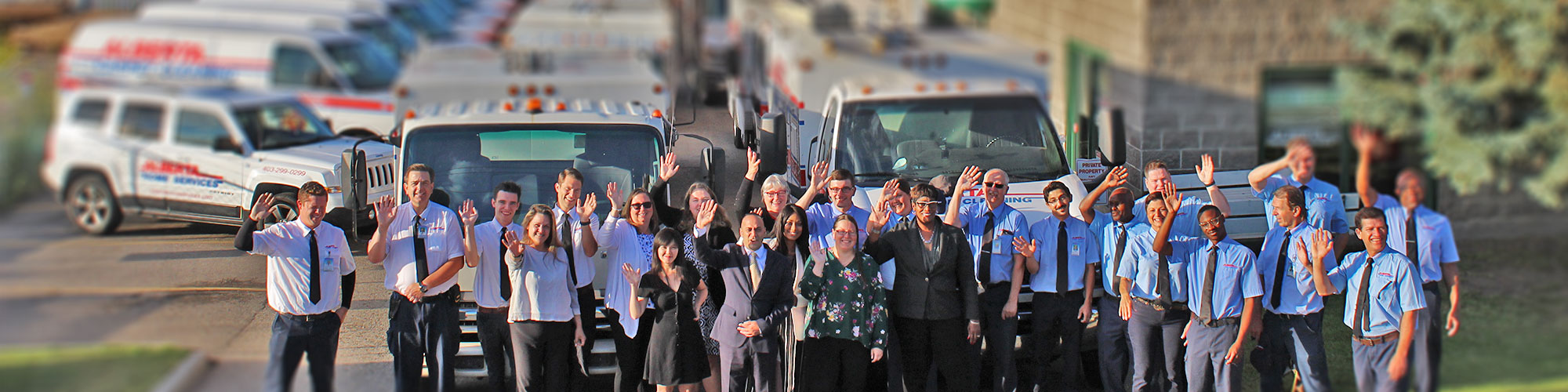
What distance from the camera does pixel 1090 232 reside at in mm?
6902

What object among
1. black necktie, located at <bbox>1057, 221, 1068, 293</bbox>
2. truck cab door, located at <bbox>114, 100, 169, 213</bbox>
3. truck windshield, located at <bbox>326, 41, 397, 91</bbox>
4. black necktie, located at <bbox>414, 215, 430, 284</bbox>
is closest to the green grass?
truck cab door, located at <bbox>114, 100, 169, 213</bbox>

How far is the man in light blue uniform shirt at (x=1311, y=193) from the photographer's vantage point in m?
7.16

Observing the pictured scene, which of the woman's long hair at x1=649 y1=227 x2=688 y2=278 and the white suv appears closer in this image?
the woman's long hair at x1=649 y1=227 x2=688 y2=278

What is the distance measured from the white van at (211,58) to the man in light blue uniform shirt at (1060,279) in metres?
9.83

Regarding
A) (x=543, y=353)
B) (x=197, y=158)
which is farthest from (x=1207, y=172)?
(x=197, y=158)

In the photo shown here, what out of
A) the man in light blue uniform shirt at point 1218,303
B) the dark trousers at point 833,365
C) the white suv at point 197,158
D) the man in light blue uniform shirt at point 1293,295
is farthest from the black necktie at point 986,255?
the white suv at point 197,158

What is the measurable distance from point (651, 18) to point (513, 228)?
13081 mm

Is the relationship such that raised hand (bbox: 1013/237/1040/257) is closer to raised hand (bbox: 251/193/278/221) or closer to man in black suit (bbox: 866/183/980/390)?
man in black suit (bbox: 866/183/980/390)

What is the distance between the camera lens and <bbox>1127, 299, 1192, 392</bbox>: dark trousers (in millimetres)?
6762

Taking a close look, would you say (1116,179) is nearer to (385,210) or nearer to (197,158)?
(385,210)

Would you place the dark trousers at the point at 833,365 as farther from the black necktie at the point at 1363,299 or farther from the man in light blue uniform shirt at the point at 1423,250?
the man in light blue uniform shirt at the point at 1423,250

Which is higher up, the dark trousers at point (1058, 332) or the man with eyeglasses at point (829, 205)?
the man with eyeglasses at point (829, 205)

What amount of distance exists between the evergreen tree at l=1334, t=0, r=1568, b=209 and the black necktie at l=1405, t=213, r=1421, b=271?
151 inches

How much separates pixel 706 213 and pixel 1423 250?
141 inches
